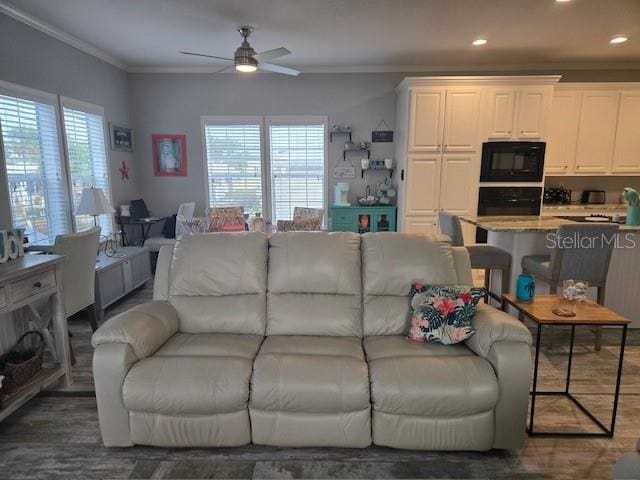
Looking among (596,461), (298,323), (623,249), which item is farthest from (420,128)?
(596,461)

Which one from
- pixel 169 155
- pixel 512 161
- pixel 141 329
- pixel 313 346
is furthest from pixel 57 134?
pixel 512 161

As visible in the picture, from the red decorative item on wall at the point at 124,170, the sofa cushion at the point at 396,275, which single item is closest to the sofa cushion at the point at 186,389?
the sofa cushion at the point at 396,275

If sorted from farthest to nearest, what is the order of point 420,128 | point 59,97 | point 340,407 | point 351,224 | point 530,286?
1. point 351,224
2. point 420,128
3. point 59,97
4. point 530,286
5. point 340,407

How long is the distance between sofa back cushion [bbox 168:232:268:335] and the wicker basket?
2.98 feet

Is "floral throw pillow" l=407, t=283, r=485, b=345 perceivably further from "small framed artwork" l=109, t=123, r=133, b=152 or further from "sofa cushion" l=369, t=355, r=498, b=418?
"small framed artwork" l=109, t=123, r=133, b=152

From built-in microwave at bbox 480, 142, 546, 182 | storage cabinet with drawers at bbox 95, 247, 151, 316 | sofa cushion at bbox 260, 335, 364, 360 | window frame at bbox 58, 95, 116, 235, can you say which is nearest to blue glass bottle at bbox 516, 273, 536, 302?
sofa cushion at bbox 260, 335, 364, 360

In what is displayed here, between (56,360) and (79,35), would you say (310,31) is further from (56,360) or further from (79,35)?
(56,360)

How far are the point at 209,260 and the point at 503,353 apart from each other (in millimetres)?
1739

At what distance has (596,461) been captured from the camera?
187 cm

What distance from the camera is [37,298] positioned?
229 centimetres

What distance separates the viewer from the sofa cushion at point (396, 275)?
7.57ft

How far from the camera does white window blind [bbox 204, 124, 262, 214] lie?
5.61m

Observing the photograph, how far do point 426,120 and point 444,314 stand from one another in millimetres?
3518

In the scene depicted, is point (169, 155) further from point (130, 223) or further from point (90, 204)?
point (90, 204)
